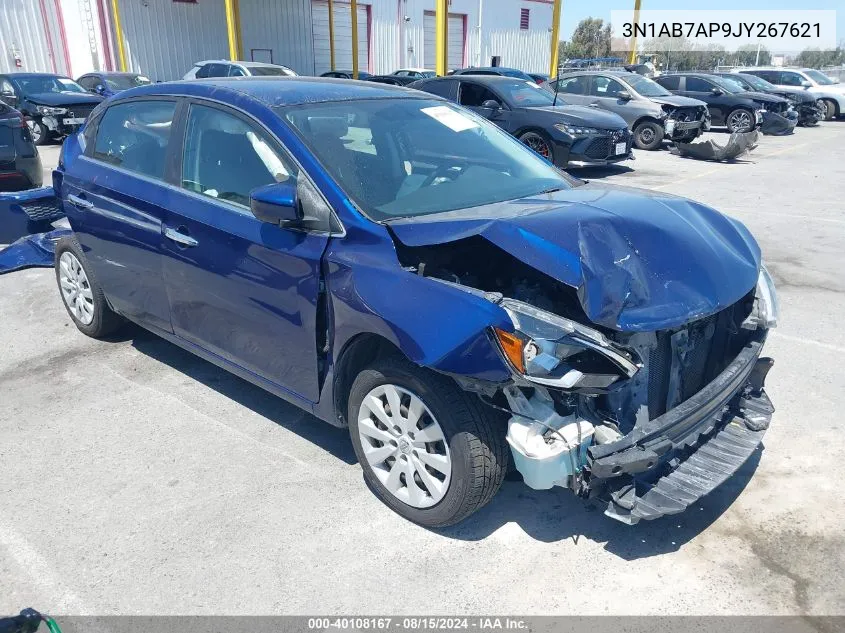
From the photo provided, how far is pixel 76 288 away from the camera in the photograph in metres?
4.93

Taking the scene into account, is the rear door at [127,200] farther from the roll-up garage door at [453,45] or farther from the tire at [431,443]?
the roll-up garage door at [453,45]

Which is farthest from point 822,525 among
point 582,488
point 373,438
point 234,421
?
point 234,421

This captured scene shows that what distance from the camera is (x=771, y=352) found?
485 cm

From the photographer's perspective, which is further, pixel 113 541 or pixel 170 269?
pixel 170 269

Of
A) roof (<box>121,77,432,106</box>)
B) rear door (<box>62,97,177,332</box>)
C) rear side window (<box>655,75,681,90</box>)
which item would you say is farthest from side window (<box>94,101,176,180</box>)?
rear side window (<box>655,75,681,90</box>)

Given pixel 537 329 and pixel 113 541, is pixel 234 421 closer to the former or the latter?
pixel 113 541

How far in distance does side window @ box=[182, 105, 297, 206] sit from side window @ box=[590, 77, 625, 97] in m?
13.5

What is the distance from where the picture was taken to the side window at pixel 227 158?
3.36 metres

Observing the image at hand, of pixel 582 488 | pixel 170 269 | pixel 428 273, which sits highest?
pixel 428 273

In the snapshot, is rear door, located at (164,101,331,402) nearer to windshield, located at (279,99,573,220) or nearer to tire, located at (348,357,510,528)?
windshield, located at (279,99,573,220)

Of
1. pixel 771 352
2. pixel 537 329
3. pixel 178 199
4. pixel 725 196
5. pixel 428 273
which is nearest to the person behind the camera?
pixel 537 329

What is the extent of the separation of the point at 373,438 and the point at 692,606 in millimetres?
1424

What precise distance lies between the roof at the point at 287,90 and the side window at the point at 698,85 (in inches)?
661

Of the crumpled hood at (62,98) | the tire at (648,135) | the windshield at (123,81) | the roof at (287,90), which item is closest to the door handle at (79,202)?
the roof at (287,90)
